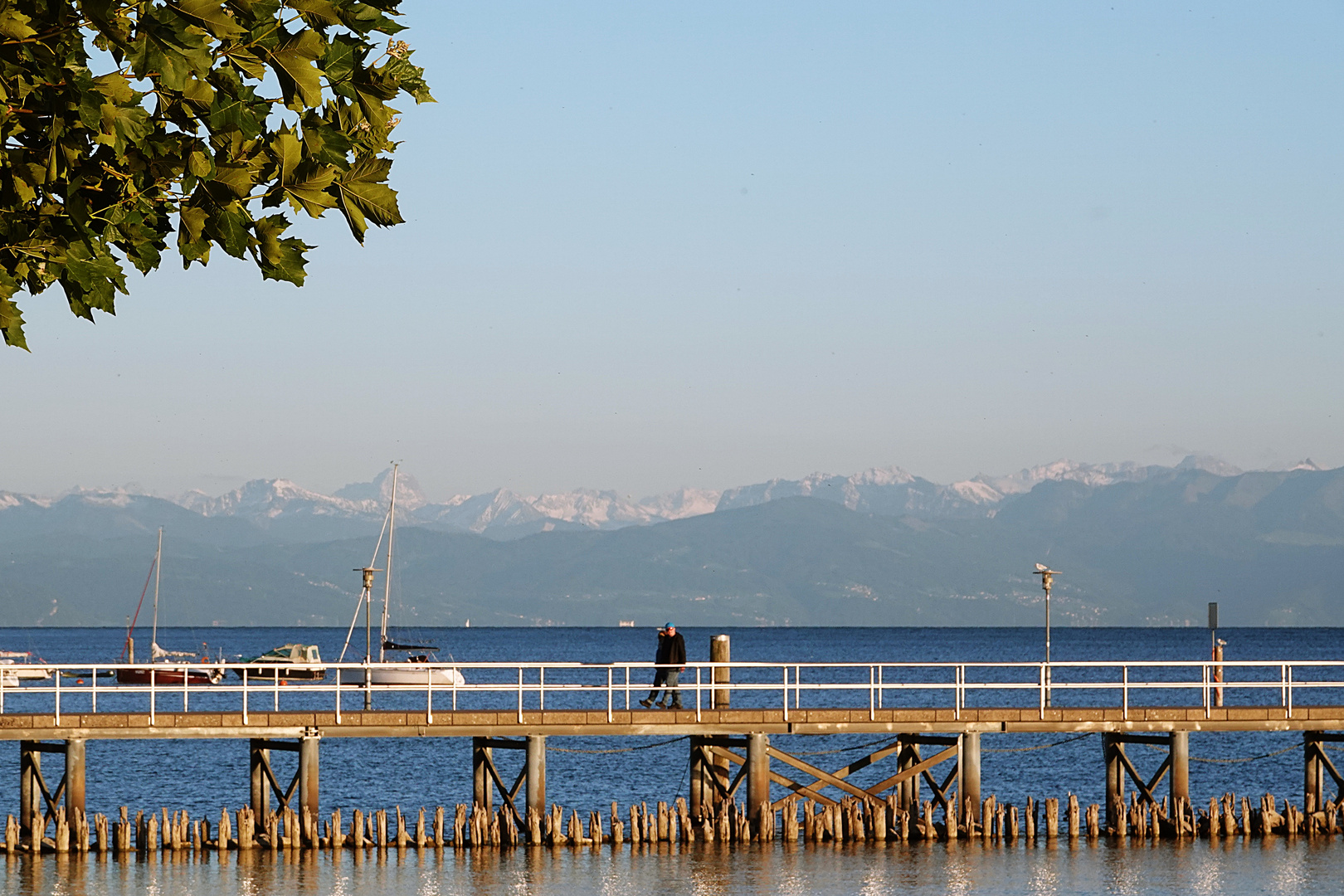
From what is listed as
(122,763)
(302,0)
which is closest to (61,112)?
(302,0)

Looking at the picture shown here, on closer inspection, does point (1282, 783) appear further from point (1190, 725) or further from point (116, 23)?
point (116, 23)

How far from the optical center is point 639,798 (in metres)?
55.5

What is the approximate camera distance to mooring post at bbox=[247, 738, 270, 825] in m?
32.5

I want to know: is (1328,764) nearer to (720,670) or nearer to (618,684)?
(720,670)

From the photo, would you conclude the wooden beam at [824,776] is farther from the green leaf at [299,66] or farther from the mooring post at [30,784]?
the green leaf at [299,66]

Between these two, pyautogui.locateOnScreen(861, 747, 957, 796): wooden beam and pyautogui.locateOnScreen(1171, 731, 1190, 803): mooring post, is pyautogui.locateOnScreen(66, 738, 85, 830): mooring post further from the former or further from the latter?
pyautogui.locateOnScreen(1171, 731, 1190, 803): mooring post

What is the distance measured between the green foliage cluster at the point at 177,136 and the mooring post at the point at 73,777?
24.2 metres

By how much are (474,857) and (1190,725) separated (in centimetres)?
1322

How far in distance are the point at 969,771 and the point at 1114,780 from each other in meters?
3.31

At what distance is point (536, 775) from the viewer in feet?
108

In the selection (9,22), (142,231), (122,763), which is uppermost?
(9,22)

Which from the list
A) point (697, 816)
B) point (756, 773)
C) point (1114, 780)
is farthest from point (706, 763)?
point (1114, 780)

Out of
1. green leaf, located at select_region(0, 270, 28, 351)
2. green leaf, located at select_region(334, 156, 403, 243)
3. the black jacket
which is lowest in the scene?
the black jacket

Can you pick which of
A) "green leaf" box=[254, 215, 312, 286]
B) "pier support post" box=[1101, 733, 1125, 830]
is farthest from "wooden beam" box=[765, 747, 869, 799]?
"green leaf" box=[254, 215, 312, 286]
